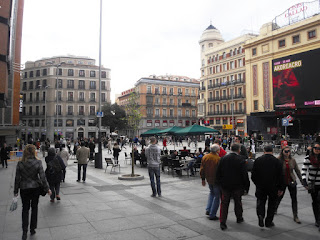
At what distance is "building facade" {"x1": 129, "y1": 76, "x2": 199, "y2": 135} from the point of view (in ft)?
225

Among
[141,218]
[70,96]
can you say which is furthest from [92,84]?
[141,218]

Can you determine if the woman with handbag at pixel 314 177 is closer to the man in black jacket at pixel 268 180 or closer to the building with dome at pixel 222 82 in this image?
the man in black jacket at pixel 268 180

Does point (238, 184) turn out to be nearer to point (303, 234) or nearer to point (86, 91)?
point (303, 234)

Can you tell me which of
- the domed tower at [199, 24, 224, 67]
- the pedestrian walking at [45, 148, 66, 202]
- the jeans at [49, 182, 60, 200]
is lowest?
the jeans at [49, 182, 60, 200]

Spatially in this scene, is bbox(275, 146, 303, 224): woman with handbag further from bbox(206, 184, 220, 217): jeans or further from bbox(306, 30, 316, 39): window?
bbox(306, 30, 316, 39): window

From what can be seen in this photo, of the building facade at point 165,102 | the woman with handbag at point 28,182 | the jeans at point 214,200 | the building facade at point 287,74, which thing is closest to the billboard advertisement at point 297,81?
the building facade at point 287,74

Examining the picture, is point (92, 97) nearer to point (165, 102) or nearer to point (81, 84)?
point (81, 84)

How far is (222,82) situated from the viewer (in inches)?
2213

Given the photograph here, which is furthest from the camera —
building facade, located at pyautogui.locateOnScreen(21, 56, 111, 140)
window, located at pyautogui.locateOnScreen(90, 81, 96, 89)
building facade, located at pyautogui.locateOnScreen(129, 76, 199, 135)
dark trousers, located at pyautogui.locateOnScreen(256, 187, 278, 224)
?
building facade, located at pyautogui.locateOnScreen(129, 76, 199, 135)

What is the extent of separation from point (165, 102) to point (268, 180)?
218ft

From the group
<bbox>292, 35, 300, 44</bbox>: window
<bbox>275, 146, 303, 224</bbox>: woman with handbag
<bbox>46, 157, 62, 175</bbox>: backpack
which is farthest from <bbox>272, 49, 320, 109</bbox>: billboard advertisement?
<bbox>46, 157, 62, 175</bbox>: backpack

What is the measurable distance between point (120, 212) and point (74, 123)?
57.2m

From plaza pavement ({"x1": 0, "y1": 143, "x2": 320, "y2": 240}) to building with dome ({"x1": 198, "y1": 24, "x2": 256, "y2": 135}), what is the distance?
4240cm

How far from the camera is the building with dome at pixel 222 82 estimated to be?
5194 cm
